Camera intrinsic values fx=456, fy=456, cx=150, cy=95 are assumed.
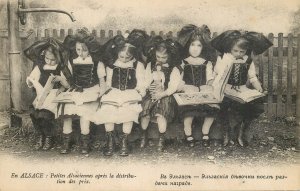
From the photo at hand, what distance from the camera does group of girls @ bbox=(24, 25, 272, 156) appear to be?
4.37 metres

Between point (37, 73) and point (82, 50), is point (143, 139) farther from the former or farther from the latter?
point (37, 73)

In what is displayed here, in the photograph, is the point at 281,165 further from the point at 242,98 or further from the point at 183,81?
the point at 183,81

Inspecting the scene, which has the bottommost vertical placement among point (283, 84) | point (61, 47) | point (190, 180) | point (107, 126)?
point (190, 180)

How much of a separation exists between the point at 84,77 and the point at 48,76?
35 cm

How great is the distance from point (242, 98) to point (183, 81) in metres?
0.59

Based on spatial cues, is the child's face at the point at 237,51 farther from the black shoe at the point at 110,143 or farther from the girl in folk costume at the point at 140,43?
the black shoe at the point at 110,143

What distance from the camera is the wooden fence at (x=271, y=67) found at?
→ 15.1 feet

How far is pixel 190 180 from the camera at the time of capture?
434 cm

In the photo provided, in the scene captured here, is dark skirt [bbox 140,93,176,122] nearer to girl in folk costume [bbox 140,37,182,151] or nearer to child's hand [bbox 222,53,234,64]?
girl in folk costume [bbox 140,37,182,151]

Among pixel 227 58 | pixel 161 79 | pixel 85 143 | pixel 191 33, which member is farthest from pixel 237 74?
pixel 85 143

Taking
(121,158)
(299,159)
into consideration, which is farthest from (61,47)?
(299,159)

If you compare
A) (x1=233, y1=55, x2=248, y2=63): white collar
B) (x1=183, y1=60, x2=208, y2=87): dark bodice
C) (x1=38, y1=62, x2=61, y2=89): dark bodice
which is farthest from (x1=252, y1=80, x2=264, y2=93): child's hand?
(x1=38, y1=62, x2=61, y2=89): dark bodice

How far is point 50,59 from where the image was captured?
14.5 feet

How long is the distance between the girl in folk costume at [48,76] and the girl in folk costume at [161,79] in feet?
2.61
